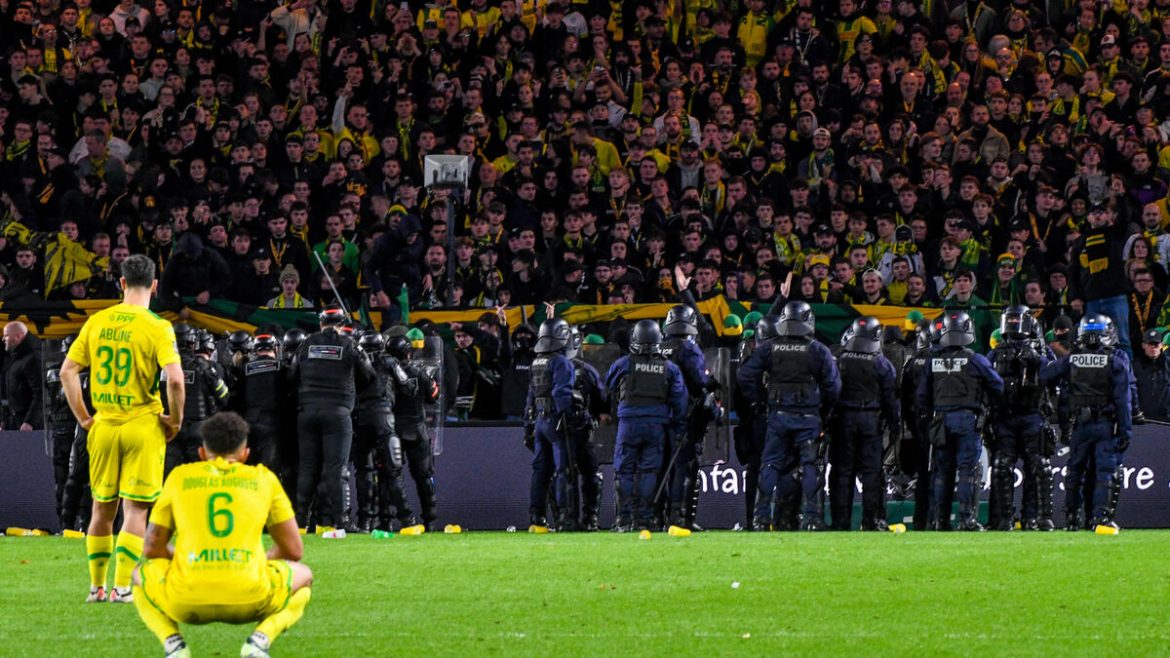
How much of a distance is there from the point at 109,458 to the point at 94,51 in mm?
14395

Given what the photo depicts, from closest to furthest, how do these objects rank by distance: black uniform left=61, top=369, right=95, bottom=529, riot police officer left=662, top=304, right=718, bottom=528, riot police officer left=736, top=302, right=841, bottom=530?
black uniform left=61, top=369, right=95, bottom=529, riot police officer left=736, top=302, right=841, bottom=530, riot police officer left=662, top=304, right=718, bottom=528

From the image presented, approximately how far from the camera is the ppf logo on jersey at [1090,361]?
57.1 ft

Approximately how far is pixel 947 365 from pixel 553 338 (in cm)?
365

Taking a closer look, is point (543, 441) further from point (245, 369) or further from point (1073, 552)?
point (1073, 552)

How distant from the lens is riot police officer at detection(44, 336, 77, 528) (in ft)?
59.0

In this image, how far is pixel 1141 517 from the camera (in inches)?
753

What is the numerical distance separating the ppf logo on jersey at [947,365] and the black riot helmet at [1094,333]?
112cm

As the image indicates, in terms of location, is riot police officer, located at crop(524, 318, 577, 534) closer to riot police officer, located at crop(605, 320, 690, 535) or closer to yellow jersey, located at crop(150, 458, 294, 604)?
riot police officer, located at crop(605, 320, 690, 535)

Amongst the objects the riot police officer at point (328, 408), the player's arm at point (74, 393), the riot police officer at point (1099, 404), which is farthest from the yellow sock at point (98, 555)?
the riot police officer at point (1099, 404)

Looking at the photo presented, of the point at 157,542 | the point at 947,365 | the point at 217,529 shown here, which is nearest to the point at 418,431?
the point at 947,365

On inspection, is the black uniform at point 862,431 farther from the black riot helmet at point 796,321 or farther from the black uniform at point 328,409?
the black uniform at point 328,409

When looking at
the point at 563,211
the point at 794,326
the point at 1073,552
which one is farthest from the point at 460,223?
the point at 1073,552

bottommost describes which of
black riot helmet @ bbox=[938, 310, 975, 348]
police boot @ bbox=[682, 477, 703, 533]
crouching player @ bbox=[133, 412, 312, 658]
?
police boot @ bbox=[682, 477, 703, 533]

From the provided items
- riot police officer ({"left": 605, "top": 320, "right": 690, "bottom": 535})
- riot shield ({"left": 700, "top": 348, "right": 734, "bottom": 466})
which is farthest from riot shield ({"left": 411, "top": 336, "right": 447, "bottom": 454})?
riot shield ({"left": 700, "top": 348, "right": 734, "bottom": 466})
